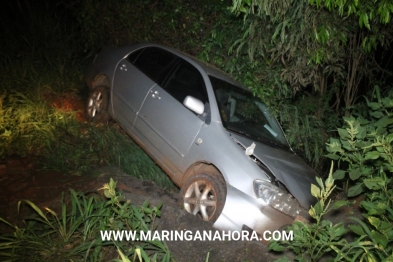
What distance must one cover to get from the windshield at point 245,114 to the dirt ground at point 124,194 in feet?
3.94

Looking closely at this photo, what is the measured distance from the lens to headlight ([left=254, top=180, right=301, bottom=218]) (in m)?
3.52

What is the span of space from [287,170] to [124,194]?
6.12 ft

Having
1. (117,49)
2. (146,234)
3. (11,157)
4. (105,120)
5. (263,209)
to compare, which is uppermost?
(117,49)

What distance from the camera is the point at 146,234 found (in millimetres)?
3002

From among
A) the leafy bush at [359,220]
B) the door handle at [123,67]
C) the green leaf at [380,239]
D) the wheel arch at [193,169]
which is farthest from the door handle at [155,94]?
the green leaf at [380,239]

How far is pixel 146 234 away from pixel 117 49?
379 centimetres

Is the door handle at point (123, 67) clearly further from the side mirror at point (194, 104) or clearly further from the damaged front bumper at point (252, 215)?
the damaged front bumper at point (252, 215)

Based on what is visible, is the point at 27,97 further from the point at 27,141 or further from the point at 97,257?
the point at 97,257

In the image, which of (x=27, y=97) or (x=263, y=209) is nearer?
(x=263, y=209)

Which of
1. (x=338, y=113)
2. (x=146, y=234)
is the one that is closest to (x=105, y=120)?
(x=146, y=234)

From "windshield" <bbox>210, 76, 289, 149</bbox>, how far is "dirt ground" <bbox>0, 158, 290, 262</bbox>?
47.2 inches

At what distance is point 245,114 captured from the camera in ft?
15.0

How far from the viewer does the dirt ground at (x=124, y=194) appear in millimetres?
3035

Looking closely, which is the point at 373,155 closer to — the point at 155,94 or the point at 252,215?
the point at 252,215
